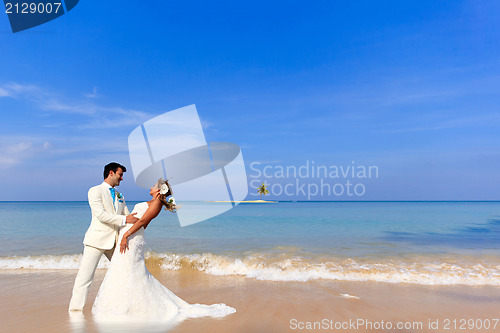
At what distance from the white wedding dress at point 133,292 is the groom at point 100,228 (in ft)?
1.23


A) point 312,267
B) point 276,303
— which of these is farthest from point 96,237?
point 312,267

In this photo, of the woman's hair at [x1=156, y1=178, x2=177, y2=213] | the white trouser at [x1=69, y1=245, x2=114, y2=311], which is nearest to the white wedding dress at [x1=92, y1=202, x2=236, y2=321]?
the woman's hair at [x1=156, y1=178, x2=177, y2=213]

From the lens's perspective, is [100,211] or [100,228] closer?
[100,211]

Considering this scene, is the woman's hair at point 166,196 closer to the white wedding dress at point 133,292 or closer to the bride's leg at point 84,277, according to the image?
the white wedding dress at point 133,292

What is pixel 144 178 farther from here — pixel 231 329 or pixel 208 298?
pixel 231 329

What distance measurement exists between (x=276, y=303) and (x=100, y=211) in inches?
127

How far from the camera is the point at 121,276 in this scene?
4.21 meters

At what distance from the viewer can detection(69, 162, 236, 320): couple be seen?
13.7 feet

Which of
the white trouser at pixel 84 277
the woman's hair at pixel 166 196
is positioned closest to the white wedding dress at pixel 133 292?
the woman's hair at pixel 166 196

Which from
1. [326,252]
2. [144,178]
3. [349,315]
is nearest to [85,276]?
[144,178]

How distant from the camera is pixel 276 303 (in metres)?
5.41

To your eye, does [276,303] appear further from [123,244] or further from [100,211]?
[100,211]

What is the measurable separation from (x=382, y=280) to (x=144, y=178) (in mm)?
6107

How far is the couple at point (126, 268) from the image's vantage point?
164 inches
